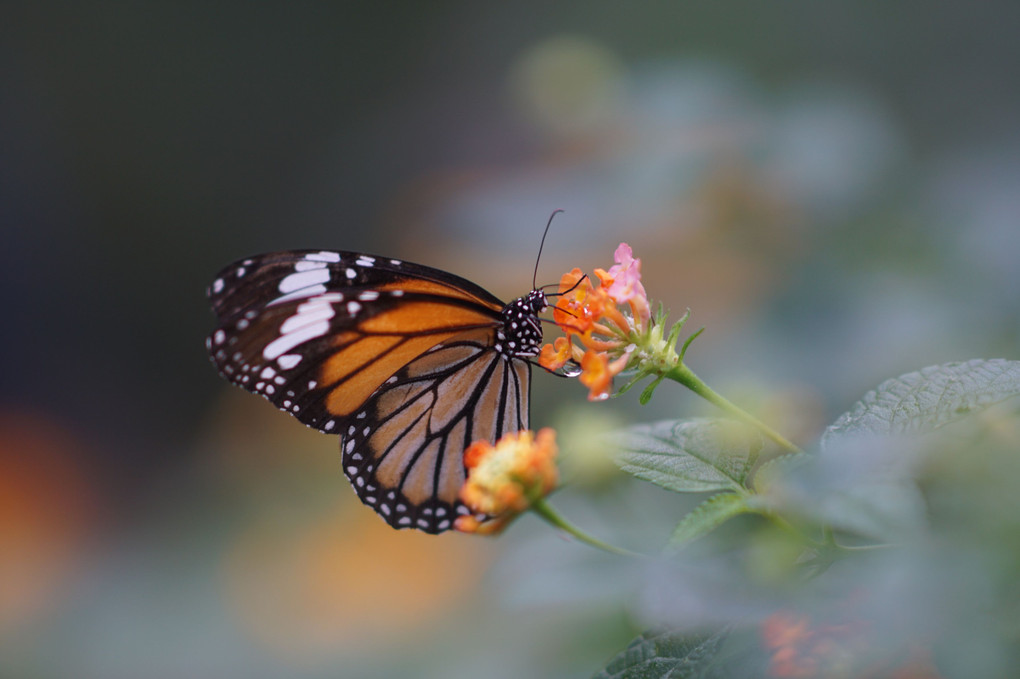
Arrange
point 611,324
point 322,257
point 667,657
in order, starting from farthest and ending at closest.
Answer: point 322,257 → point 611,324 → point 667,657

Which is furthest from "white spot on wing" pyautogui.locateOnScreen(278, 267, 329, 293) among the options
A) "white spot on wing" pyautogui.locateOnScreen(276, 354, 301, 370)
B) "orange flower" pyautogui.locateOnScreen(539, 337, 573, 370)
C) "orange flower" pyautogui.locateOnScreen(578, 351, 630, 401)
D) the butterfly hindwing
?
"orange flower" pyautogui.locateOnScreen(578, 351, 630, 401)

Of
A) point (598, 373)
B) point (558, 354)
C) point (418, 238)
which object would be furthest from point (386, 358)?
point (418, 238)

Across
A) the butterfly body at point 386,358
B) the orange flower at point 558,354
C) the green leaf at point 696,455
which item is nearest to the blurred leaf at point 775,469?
the green leaf at point 696,455

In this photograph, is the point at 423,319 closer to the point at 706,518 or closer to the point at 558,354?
the point at 558,354

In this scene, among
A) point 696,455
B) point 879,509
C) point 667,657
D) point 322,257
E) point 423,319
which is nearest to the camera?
point 879,509

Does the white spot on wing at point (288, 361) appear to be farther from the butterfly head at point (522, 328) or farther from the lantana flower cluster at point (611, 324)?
the lantana flower cluster at point (611, 324)

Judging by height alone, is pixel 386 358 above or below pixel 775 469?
above
